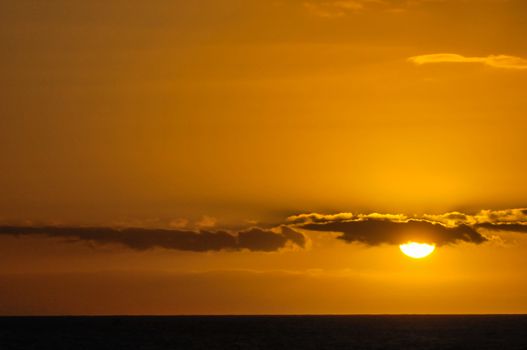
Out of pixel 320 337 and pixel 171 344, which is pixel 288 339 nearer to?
pixel 320 337

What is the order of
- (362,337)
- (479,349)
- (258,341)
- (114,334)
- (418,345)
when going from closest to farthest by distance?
(479,349) < (418,345) < (258,341) < (362,337) < (114,334)

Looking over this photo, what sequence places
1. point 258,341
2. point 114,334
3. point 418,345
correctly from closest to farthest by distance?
point 418,345 < point 258,341 < point 114,334

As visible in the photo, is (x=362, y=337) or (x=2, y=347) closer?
(x=2, y=347)

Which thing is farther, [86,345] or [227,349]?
Result: [86,345]

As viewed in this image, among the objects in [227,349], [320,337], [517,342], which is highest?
[320,337]

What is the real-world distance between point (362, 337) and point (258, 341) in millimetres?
21946

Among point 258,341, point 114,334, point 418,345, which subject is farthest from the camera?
point 114,334

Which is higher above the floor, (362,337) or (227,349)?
(362,337)

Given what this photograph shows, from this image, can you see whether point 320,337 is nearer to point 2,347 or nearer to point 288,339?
point 288,339

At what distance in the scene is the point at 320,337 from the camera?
16475 cm

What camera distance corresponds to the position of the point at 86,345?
466 feet

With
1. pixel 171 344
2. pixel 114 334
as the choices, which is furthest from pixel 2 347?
pixel 114 334

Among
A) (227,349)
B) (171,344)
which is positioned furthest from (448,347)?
(171,344)

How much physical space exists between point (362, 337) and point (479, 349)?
128 ft
